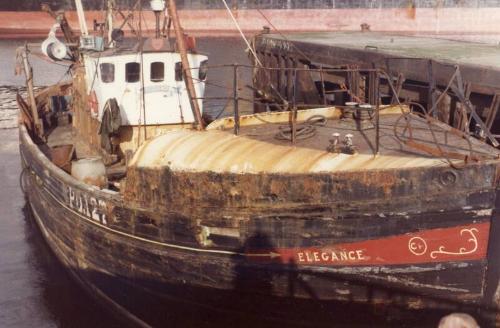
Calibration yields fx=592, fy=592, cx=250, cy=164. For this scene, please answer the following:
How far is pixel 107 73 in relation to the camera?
12.5m

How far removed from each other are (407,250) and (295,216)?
62.0 inches

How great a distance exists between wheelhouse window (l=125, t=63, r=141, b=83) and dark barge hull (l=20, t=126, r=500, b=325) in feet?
10.4

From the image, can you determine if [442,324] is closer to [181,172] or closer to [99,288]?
[181,172]

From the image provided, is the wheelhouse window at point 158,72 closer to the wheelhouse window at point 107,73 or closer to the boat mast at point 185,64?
the wheelhouse window at point 107,73

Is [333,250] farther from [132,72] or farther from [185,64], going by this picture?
[132,72]

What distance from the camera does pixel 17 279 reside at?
13.2 meters

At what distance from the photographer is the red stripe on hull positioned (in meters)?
7.77

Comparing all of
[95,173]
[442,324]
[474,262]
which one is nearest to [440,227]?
[474,262]

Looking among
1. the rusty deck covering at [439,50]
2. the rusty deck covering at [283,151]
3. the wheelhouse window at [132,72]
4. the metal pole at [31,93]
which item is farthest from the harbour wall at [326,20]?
the rusty deck covering at [283,151]

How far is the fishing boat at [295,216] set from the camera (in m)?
7.79

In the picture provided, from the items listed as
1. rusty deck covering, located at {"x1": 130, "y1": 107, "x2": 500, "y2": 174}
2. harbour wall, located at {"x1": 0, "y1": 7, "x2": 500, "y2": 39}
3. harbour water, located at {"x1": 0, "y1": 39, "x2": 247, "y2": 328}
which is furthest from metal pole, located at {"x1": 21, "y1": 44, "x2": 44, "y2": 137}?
harbour wall, located at {"x1": 0, "y1": 7, "x2": 500, "y2": 39}

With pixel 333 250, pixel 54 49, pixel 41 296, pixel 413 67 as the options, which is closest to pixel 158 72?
pixel 54 49

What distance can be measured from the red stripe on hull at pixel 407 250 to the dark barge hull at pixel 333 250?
1 cm

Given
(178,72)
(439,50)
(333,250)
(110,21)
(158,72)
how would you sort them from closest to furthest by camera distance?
(333,250)
(158,72)
(178,72)
(110,21)
(439,50)
